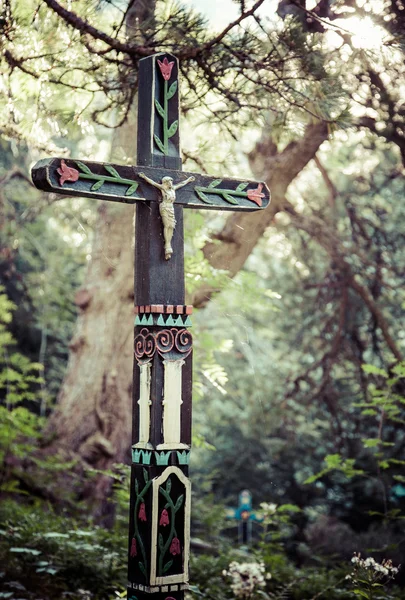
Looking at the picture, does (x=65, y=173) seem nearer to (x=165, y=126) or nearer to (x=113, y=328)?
(x=165, y=126)

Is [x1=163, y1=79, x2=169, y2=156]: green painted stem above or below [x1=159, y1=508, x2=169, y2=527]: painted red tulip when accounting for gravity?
above

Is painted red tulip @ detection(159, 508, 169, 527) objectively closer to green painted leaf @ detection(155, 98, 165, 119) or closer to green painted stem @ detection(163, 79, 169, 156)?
green painted stem @ detection(163, 79, 169, 156)

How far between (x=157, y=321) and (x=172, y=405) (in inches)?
15.8

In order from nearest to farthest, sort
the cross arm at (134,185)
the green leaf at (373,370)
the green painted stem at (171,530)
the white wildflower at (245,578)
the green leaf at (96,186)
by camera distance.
A: the green painted stem at (171,530), the cross arm at (134,185), the green leaf at (96,186), the white wildflower at (245,578), the green leaf at (373,370)

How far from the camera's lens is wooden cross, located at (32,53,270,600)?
3.37m

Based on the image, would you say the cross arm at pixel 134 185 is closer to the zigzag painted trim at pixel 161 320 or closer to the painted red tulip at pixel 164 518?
the zigzag painted trim at pixel 161 320

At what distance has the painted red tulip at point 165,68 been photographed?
3.83m

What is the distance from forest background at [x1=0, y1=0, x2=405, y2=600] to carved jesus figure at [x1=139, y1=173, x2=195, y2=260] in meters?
0.66

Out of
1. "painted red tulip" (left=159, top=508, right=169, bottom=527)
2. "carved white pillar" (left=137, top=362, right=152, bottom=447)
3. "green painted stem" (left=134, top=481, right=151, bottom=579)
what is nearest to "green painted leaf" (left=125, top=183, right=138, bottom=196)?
"carved white pillar" (left=137, top=362, right=152, bottom=447)

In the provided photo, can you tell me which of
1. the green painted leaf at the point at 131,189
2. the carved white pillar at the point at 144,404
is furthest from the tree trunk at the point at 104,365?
the carved white pillar at the point at 144,404

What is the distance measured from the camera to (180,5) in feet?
14.0

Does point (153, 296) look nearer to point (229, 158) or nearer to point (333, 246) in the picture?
point (229, 158)

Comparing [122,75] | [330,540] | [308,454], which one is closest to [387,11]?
[122,75]

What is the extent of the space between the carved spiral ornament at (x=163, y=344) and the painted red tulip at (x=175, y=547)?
0.84 m
